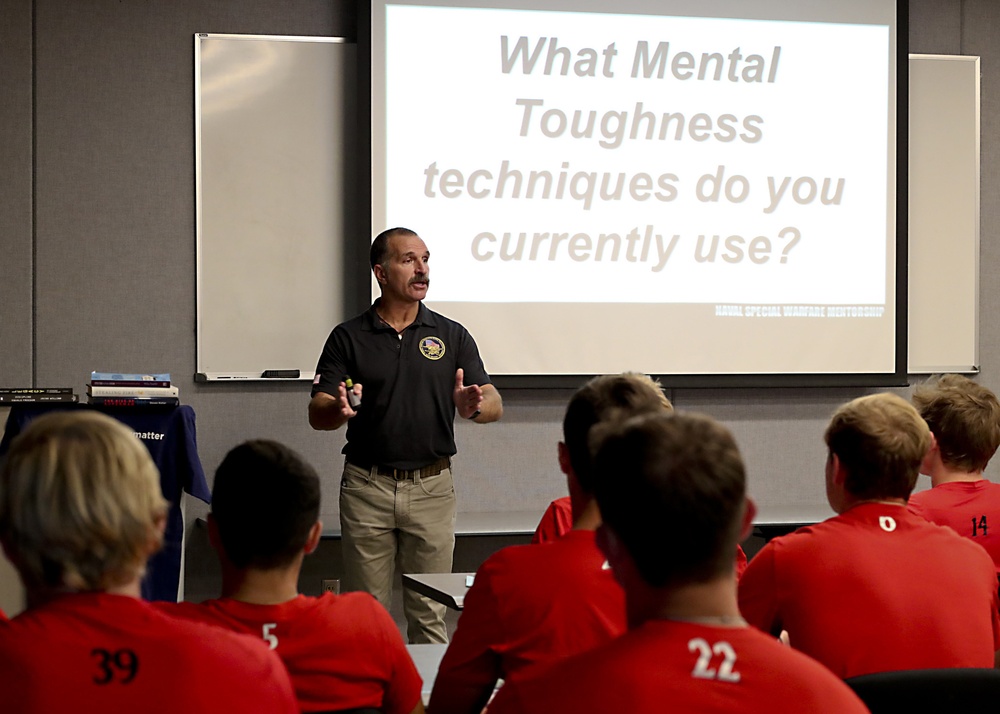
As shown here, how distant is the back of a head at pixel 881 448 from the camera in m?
1.77

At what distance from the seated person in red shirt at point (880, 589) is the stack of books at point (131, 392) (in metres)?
2.32

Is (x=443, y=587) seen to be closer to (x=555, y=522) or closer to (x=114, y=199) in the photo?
(x=555, y=522)

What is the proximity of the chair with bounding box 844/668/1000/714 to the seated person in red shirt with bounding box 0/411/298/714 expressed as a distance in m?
0.77

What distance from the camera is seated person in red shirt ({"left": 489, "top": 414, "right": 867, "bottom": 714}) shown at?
0.92 metres

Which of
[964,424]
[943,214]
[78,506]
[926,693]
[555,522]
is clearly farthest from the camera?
[943,214]

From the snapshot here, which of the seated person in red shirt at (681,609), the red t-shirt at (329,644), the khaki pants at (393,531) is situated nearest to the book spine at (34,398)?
the khaki pants at (393,531)

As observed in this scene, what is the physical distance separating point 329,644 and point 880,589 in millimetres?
894

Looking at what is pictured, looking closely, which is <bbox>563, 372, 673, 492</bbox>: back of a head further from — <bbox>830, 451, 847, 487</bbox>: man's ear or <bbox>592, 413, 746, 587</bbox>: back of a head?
<bbox>592, 413, 746, 587</bbox>: back of a head

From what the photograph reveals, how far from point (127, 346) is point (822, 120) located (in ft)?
10.9

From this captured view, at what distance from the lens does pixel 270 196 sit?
4.29m

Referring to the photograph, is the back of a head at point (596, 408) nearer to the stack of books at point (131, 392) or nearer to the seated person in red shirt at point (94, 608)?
the seated person in red shirt at point (94, 608)

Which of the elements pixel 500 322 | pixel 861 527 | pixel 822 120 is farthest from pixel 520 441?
pixel 861 527

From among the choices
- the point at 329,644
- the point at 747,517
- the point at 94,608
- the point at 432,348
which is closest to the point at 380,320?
the point at 432,348

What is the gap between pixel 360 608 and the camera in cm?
143
